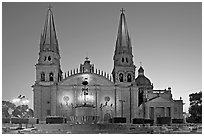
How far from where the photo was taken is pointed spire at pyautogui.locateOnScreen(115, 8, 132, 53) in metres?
58.3

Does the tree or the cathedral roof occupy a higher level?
the cathedral roof

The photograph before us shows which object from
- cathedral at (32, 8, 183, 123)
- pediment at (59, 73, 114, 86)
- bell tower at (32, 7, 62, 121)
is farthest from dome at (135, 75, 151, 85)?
bell tower at (32, 7, 62, 121)

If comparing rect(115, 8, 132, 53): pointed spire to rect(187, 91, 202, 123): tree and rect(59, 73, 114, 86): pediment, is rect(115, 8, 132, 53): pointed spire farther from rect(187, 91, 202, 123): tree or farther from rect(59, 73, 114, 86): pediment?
rect(187, 91, 202, 123): tree

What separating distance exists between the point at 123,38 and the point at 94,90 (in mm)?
8735

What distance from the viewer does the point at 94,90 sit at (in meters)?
57.2

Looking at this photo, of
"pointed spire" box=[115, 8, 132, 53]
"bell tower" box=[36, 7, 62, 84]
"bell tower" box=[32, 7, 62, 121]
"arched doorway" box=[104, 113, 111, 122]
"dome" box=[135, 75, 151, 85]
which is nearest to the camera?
"bell tower" box=[32, 7, 62, 121]

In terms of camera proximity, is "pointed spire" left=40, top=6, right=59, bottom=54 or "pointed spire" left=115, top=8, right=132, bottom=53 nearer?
"pointed spire" left=40, top=6, right=59, bottom=54

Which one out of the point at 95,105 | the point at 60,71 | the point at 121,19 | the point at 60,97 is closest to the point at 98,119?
the point at 95,105

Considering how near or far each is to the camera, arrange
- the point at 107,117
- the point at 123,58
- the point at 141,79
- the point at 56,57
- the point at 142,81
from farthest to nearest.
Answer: the point at 141,79 → the point at 142,81 → the point at 123,58 → the point at 56,57 → the point at 107,117

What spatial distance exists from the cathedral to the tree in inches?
238

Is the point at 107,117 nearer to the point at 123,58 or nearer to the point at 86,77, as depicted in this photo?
the point at 86,77

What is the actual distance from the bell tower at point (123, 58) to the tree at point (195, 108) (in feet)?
31.3

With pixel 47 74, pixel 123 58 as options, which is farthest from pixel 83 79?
pixel 123 58

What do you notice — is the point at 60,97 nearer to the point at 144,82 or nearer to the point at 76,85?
the point at 76,85
